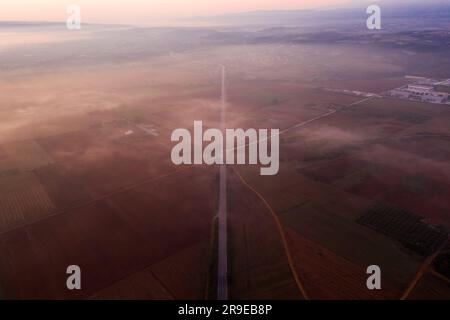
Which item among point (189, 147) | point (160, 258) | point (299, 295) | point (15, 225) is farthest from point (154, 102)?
point (299, 295)

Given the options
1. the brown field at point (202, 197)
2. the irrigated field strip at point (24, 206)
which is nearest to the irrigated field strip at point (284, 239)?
the brown field at point (202, 197)

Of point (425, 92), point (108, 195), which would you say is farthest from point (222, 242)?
point (425, 92)

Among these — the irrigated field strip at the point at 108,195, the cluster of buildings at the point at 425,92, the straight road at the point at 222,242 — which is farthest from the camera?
the cluster of buildings at the point at 425,92

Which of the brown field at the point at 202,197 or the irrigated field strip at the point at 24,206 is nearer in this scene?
the brown field at the point at 202,197

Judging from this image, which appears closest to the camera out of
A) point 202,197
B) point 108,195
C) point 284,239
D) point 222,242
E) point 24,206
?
point 222,242

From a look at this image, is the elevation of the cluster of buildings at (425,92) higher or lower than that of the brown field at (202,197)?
higher

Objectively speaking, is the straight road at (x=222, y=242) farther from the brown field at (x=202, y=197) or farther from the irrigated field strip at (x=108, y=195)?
the irrigated field strip at (x=108, y=195)

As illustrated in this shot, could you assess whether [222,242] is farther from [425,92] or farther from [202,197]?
[425,92]

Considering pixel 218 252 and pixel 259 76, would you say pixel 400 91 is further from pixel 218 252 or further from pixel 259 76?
pixel 218 252
